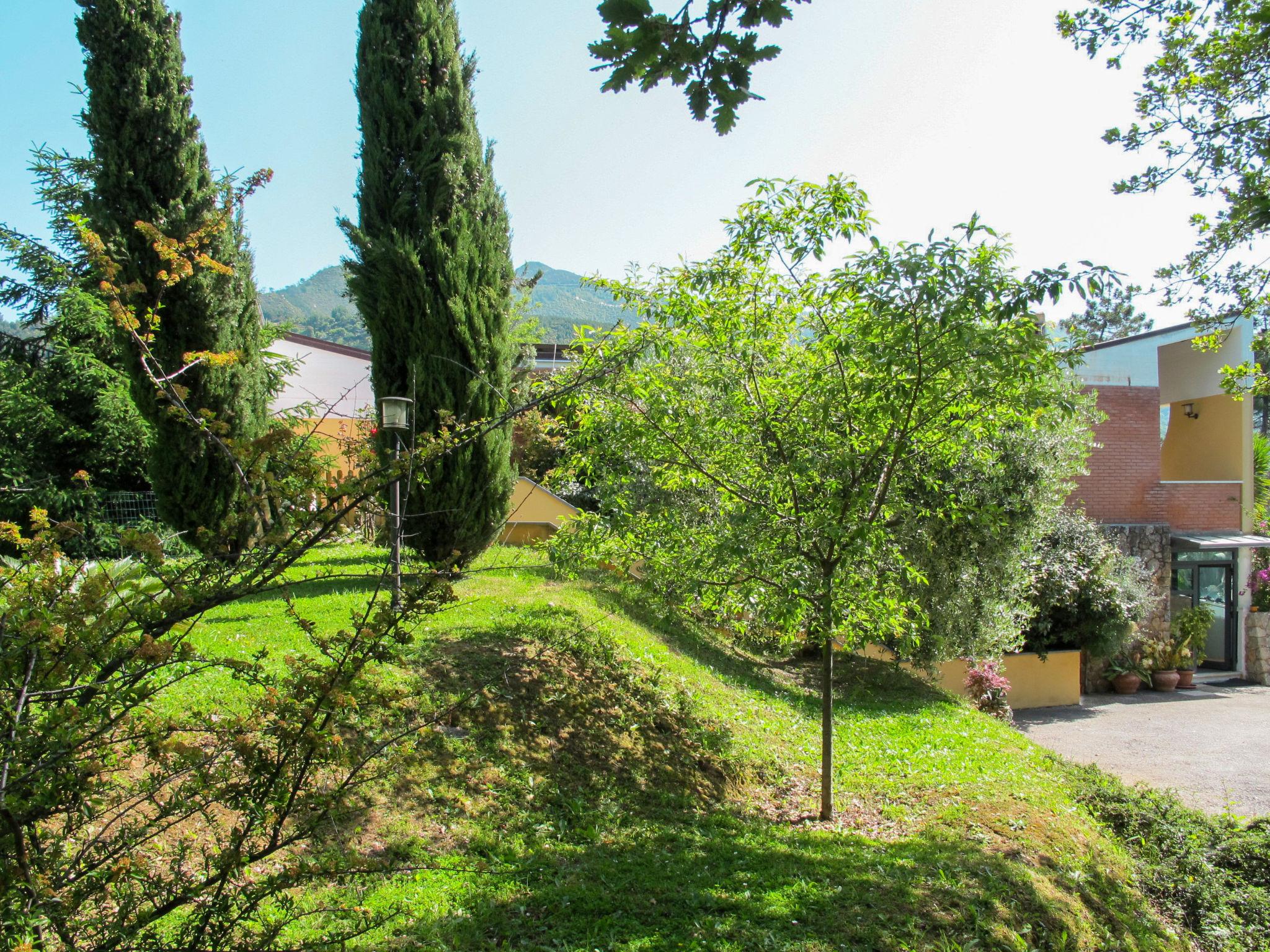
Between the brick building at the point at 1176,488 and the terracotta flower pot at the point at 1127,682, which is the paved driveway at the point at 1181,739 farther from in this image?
the brick building at the point at 1176,488

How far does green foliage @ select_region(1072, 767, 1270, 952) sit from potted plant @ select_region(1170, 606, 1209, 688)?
38.9ft

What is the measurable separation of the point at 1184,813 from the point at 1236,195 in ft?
18.3

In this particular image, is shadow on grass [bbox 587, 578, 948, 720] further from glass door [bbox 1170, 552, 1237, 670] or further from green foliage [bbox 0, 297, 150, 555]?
glass door [bbox 1170, 552, 1237, 670]

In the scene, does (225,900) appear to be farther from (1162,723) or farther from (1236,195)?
(1162,723)

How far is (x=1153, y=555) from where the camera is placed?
18.1 meters

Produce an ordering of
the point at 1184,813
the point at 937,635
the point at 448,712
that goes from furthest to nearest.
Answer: the point at 937,635, the point at 1184,813, the point at 448,712

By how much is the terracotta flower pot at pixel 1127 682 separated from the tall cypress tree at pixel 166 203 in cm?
1663

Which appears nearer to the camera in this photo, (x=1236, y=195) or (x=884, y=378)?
(x=884, y=378)

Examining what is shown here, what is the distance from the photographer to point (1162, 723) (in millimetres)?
13352

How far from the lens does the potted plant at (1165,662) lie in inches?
666

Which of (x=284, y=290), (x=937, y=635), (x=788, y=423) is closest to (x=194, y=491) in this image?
(x=788, y=423)

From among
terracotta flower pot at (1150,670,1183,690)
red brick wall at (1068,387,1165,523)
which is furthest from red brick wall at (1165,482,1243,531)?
terracotta flower pot at (1150,670,1183,690)

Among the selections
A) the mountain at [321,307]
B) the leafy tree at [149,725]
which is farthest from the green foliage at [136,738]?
the mountain at [321,307]

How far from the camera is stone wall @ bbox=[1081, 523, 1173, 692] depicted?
58.1 feet
